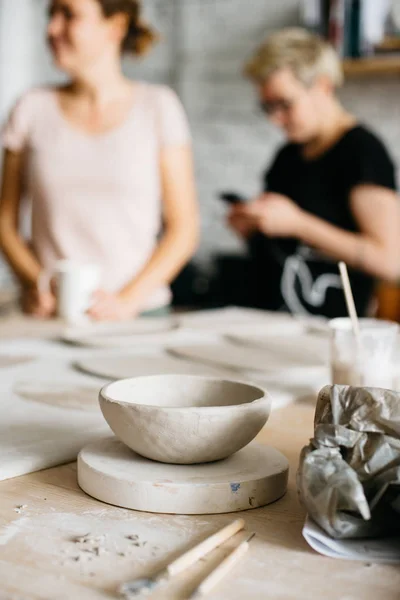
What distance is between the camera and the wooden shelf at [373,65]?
371 cm

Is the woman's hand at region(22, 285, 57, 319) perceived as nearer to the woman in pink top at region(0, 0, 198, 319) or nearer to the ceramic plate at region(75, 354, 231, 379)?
the woman in pink top at region(0, 0, 198, 319)

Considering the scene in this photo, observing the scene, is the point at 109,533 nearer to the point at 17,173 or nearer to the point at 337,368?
the point at 337,368

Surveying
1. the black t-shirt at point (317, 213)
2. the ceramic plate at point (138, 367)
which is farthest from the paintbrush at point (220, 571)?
the black t-shirt at point (317, 213)

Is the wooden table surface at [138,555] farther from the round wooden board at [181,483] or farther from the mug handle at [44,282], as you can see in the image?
the mug handle at [44,282]

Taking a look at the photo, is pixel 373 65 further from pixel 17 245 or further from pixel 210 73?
pixel 17 245

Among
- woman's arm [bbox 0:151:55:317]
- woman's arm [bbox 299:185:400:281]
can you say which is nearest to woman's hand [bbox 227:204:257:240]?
woman's arm [bbox 299:185:400:281]

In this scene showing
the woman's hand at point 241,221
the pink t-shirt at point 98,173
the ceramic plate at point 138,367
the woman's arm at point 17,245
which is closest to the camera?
Result: the ceramic plate at point 138,367

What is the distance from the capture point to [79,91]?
192 cm

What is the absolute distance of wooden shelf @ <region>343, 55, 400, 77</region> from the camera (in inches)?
146

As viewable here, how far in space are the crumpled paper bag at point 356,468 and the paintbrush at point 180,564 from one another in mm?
69

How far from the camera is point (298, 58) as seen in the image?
228 cm

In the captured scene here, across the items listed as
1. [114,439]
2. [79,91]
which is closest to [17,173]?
[79,91]

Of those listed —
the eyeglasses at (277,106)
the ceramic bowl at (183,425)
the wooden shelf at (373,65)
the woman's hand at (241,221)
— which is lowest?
the woman's hand at (241,221)

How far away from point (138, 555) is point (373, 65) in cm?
364
